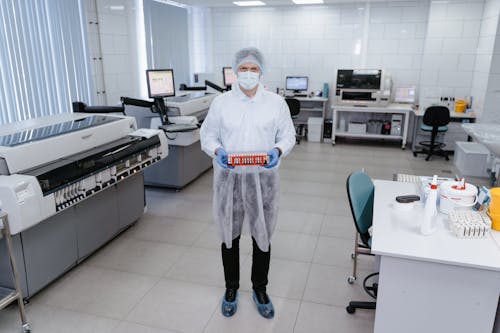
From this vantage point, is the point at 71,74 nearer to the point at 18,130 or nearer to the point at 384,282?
the point at 18,130

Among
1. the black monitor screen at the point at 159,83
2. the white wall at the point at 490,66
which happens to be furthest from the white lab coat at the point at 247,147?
the white wall at the point at 490,66

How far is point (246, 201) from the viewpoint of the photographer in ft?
7.16

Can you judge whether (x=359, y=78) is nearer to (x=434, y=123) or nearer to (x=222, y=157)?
(x=434, y=123)

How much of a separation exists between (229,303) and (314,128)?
4840mm

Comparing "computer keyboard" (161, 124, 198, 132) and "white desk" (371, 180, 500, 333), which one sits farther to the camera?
"computer keyboard" (161, 124, 198, 132)

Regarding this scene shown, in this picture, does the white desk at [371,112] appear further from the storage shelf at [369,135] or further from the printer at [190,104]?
the printer at [190,104]

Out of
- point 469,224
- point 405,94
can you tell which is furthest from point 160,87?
point 405,94

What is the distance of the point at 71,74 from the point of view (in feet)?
13.0

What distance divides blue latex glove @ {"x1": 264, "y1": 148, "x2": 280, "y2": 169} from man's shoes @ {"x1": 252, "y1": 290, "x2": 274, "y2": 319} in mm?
817

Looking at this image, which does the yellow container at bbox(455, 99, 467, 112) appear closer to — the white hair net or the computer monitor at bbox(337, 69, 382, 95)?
the computer monitor at bbox(337, 69, 382, 95)

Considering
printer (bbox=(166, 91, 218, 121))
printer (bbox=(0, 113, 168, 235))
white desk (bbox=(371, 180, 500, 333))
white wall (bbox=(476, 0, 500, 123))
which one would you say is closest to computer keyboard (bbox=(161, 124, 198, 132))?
printer (bbox=(166, 91, 218, 121))

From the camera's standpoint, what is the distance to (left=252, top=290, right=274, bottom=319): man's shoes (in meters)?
2.28

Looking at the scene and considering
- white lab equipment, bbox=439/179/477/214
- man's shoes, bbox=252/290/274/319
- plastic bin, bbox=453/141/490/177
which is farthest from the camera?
plastic bin, bbox=453/141/490/177

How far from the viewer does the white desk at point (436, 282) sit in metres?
1.62
